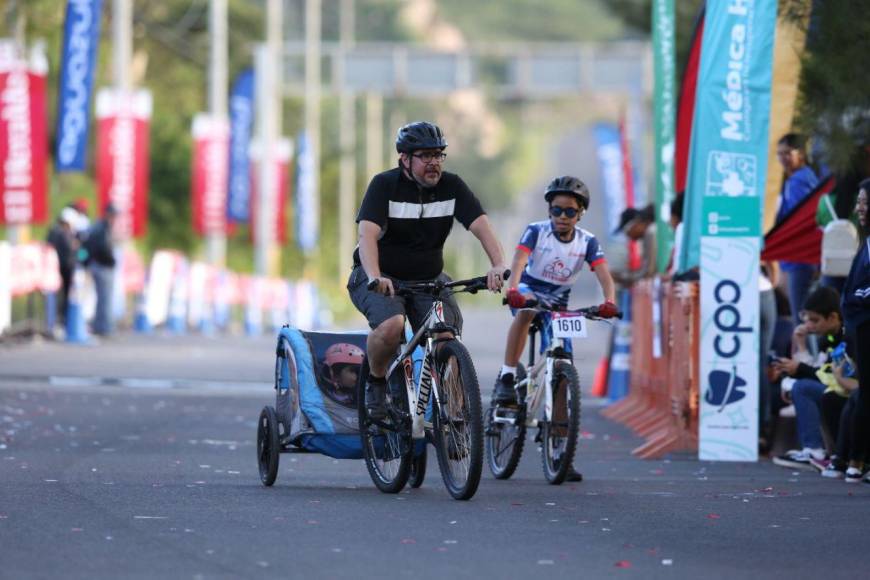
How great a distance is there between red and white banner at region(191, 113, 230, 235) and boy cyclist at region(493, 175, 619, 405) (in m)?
32.9

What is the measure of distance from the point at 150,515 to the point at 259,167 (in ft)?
165

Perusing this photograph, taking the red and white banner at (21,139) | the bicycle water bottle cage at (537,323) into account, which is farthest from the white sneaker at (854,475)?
the red and white banner at (21,139)

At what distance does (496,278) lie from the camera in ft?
37.3

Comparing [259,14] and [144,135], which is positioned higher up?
[259,14]

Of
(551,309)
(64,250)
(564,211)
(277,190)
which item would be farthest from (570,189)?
(277,190)

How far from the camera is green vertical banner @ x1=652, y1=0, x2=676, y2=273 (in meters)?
19.7

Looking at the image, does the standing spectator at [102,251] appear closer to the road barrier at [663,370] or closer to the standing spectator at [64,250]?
the standing spectator at [64,250]

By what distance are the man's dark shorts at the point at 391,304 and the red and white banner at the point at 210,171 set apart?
3457 centimetres

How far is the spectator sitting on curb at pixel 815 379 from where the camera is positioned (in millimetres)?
14156

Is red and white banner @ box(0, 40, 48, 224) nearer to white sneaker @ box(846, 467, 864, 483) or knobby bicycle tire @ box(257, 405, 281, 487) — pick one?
knobby bicycle tire @ box(257, 405, 281, 487)

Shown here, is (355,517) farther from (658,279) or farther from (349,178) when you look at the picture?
(349,178)

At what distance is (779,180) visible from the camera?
1984 cm

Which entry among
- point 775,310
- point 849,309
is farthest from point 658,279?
point 849,309

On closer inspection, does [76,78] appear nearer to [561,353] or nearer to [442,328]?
[561,353]
